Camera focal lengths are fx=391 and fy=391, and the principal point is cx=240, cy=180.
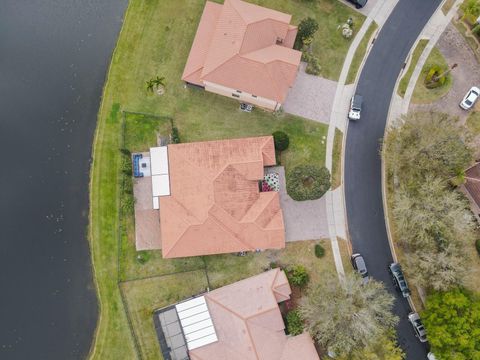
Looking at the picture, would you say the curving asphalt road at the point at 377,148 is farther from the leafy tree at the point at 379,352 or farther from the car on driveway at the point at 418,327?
the leafy tree at the point at 379,352

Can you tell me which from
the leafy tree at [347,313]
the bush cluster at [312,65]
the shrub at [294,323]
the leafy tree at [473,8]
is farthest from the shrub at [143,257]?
the leafy tree at [473,8]

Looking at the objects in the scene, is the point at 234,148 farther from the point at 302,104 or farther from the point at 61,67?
the point at 61,67

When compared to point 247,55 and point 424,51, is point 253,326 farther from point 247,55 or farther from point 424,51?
point 424,51

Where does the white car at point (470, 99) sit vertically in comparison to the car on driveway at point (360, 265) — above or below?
above

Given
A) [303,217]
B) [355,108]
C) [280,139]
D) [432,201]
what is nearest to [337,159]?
[355,108]

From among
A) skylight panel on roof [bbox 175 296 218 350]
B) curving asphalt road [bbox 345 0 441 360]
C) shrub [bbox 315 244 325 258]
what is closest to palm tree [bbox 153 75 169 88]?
curving asphalt road [bbox 345 0 441 360]

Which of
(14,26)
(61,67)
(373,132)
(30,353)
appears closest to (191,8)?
(61,67)
